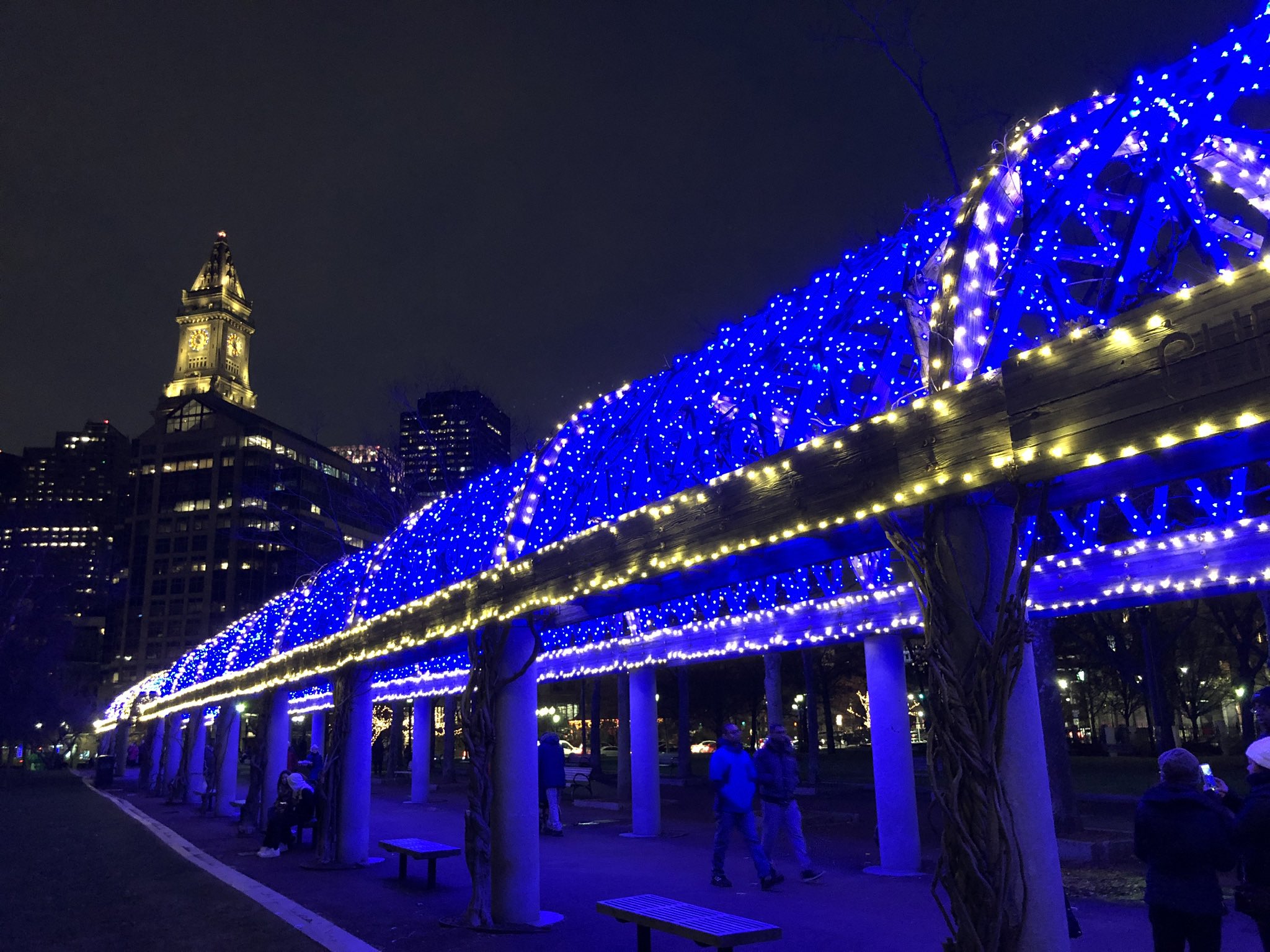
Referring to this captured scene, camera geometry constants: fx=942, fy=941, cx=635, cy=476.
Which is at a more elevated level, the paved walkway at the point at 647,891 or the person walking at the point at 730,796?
the person walking at the point at 730,796

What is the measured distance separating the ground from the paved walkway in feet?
0.08

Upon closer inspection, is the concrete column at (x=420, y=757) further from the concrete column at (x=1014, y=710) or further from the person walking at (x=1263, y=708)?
the concrete column at (x=1014, y=710)

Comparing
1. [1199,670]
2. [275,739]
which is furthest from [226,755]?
[1199,670]

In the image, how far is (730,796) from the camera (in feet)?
30.7

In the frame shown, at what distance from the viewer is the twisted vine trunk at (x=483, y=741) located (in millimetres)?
7863

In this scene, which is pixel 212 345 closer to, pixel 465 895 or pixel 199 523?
pixel 199 523

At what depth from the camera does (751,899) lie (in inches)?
335

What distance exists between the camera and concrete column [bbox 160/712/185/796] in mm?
27766

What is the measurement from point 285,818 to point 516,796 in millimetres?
6895

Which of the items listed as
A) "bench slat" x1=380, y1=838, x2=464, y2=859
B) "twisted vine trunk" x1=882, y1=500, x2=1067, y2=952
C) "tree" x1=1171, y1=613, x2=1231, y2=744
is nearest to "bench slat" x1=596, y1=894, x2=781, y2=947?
"twisted vine trunk" x1=882, y1=500, x2=1067, y2=952

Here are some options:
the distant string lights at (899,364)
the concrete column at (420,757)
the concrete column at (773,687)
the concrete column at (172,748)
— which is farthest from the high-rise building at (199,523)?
the distant string lights at (899,364)

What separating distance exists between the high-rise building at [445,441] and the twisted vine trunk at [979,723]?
20378 millimetres

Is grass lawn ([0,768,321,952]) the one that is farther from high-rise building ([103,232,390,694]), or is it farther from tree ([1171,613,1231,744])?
high-rise building ([103,232,390,694])

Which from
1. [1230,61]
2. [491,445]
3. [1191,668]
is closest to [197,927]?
[1230,61]
